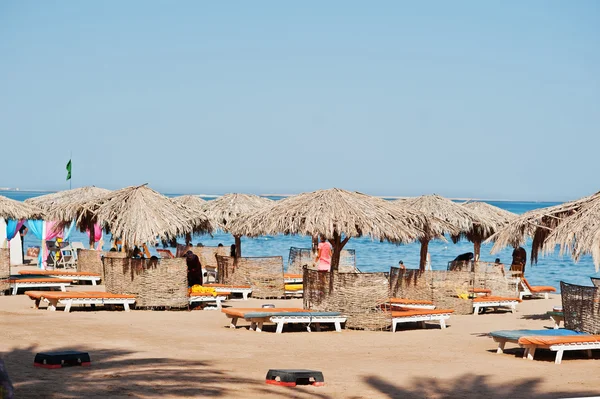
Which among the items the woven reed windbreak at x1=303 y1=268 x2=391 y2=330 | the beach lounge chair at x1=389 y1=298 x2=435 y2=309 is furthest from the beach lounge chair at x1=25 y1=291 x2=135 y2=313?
the beach lounge chair at x1=389 y1=298 x2=435 y2=309

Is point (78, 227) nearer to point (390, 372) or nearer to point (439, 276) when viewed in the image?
point (439, 276)

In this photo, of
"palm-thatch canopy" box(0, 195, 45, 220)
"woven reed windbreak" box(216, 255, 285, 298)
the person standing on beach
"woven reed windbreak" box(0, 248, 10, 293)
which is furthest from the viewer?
"palm-thatch canopy" box(0, 195, 45, 220)

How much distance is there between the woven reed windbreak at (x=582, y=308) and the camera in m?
11.5

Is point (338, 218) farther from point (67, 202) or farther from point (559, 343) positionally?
point (67, 202)

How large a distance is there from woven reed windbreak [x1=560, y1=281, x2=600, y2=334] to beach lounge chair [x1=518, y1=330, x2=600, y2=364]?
57cm

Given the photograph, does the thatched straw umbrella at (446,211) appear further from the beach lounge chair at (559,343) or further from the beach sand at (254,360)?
the beach lounge chair at (559,343)

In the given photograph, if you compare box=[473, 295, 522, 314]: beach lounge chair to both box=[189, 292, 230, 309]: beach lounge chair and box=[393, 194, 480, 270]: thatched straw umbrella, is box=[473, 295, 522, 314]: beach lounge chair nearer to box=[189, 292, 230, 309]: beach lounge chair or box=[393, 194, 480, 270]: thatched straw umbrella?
box=[393, 194, 480, 270]: thatched straw umbrella

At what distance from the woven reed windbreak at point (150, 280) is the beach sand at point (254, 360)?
1.52 ft

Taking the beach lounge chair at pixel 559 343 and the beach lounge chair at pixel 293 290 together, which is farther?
the beach lounge chair at pixel 293 290

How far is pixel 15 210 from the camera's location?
2123cm

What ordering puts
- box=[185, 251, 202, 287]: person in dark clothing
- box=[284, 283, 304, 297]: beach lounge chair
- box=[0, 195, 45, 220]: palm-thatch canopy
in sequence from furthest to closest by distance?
box=[0, 195, 45, 220]: palm-thatch canopy
box=[284, 283, 304, 297]: beach lounge chair
box=[185, 251, 202, 287]: person in dark clothing

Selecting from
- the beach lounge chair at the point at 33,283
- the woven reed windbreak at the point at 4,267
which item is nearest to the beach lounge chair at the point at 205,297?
the beach lounge chair at the point at 33,283

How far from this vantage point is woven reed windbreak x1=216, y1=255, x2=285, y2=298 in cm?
1928

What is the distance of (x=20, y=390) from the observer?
7.62m
